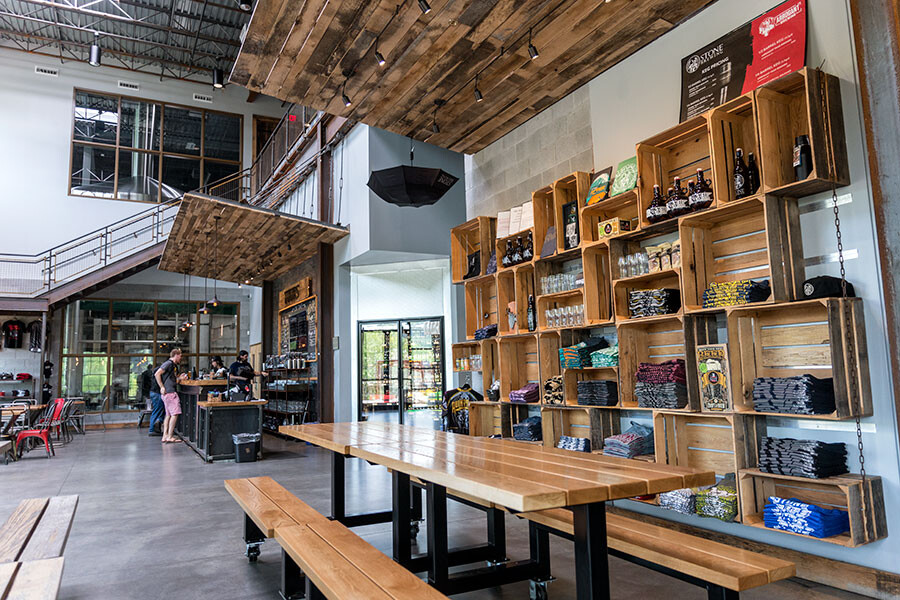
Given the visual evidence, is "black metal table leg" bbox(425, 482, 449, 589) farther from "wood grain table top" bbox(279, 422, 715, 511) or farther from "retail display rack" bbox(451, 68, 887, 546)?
"retail display rack" bbox(451, 68, 887, 546)

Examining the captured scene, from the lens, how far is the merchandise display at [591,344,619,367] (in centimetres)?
447

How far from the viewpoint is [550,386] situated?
16.5 feet

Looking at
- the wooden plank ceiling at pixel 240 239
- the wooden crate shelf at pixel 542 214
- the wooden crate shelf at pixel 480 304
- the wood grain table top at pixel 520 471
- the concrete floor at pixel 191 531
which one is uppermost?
the wooden plank ceiling at pixel 240 239

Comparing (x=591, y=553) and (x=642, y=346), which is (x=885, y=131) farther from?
(x=591, y=553)

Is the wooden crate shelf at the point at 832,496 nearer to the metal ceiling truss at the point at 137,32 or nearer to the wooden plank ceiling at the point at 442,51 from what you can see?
the wooden plank ceiling at the point at 442,51

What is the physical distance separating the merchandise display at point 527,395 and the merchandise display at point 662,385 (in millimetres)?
1205

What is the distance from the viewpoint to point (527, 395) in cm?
533

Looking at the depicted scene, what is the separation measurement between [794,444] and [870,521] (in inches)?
18.7

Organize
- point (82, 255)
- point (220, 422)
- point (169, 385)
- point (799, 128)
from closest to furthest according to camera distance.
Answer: point (799, 128)
point (220, 422)
point (169, 385)
point (82, 255)

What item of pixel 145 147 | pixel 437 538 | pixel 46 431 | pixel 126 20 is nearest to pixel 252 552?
pixel 437 538

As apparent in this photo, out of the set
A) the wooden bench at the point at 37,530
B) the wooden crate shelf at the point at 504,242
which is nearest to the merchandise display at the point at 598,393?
the wooden crate shelf at the point at 504,242

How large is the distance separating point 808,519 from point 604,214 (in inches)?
104

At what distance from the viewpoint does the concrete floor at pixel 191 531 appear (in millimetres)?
3121

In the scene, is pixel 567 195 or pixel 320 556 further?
pixel 567 195
